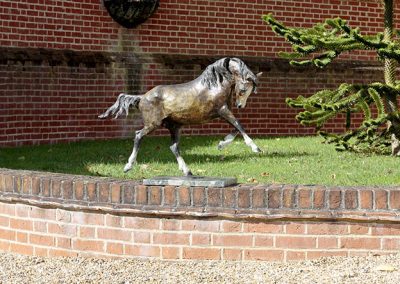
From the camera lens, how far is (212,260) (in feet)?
20.4

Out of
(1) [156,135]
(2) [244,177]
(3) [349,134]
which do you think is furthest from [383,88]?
(1) [156,135]

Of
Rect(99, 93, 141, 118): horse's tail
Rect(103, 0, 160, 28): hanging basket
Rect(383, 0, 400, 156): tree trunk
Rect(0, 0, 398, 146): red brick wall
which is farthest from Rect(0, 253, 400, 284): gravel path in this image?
Rect(103, 0, 160, 28): hanging basket

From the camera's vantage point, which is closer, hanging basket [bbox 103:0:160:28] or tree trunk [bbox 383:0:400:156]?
tree trunk [bbox 383:0:400:156]

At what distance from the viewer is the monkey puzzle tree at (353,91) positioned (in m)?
10.1

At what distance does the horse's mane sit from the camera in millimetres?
7703

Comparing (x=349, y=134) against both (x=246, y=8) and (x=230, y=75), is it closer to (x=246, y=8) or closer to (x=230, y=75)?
(x=230, y=75)

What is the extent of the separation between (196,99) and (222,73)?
0.37m

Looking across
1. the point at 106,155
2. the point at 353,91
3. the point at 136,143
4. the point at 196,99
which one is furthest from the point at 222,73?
the point at 106,155

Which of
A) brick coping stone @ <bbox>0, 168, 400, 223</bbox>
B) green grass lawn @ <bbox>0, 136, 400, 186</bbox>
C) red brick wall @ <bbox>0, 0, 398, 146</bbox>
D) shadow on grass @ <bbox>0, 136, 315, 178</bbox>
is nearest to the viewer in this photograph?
brick coping stone @ <bbox>0, 168, 400, 223</bbox>

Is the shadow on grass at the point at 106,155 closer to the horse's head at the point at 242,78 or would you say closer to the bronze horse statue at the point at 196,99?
the bronze horse statue at the point at 196,99

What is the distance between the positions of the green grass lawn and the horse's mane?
98 cm

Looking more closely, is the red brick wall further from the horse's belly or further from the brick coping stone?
the brick coping stone

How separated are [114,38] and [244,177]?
636 centimetres

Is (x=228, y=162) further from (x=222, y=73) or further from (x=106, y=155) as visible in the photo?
(x=222, y=73)
